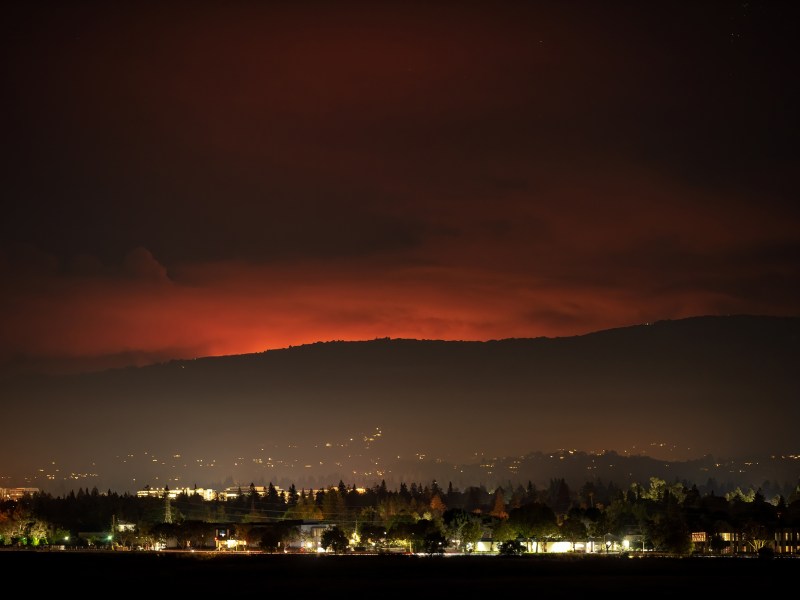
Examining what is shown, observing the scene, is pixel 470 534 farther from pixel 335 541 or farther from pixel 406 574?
pixel 406 574

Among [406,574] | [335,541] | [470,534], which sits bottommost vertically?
[406,574]

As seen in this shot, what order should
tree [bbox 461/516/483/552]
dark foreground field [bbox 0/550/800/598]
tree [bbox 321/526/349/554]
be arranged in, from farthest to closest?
tree [bbox 321/526/349/554], tree [bbox 461/516/483/552], dark foreground field [bbox 0/550/800/598]

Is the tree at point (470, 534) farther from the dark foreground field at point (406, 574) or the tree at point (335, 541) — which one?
the tree at point (335, 541)

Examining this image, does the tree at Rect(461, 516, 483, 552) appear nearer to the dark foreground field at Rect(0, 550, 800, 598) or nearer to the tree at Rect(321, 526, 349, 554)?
the dark foreground field at Rect(0, 550, 800, 598)

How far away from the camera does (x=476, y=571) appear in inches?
5128

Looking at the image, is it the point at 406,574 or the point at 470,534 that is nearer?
the point at 406,574

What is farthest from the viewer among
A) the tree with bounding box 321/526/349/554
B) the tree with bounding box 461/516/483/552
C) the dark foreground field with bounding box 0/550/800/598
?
the tree with bounding box 321/526/349/554

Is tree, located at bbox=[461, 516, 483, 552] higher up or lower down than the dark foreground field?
higher up

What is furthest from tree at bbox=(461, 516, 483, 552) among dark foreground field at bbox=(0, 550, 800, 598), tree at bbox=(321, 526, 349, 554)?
tree at bbox=(321, 526, 349, 554)

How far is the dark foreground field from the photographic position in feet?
347

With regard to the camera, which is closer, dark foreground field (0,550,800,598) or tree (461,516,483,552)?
dark foreground field (0,550,800,598)

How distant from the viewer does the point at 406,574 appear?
409 feet

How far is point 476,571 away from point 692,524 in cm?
7167

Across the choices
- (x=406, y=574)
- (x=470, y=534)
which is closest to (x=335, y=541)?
(x=470, y=534)
